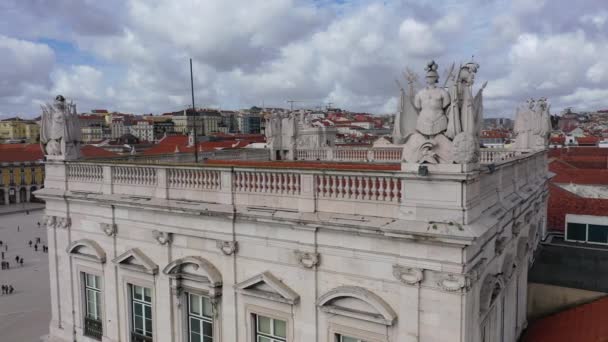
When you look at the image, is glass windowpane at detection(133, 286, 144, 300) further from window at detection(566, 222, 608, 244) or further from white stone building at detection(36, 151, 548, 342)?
window at detection(566, 222, 608, 244)

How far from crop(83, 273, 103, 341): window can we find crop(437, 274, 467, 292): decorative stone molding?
11925 mm

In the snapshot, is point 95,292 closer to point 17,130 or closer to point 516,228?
point 516,228

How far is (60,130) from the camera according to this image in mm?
17188

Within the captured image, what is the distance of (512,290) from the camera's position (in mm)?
15414

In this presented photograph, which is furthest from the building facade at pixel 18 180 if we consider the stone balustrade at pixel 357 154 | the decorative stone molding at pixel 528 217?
the decorative stone molding at pixel 528 217

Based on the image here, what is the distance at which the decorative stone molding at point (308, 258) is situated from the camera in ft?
38.6

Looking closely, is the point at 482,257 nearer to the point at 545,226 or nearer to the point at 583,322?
→ the point at 583,322

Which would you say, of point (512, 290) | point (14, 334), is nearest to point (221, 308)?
point (512, 290)

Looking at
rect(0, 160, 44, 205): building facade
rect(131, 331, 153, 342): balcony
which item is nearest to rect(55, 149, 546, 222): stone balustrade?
rect(131, 331, 153, 342): balcony

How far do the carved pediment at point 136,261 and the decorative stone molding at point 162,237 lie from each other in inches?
32.1

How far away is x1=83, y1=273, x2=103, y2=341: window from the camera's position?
1695 centimetres

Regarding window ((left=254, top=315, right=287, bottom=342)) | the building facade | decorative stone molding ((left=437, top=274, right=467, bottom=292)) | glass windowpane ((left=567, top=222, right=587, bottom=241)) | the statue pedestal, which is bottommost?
the building facade

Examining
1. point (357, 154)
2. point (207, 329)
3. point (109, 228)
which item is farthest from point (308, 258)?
point (357, 154)

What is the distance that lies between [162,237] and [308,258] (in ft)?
16.5
